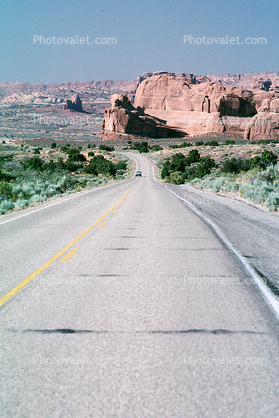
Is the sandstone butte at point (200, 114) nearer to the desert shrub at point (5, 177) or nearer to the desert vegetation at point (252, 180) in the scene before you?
the desert vegetation at point (252, 180)

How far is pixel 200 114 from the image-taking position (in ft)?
409

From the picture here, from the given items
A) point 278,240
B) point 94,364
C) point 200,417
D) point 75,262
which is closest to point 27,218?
point 75,262

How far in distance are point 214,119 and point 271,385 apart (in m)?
123

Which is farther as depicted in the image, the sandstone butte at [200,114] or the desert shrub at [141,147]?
the sandstone butte at [200,114]

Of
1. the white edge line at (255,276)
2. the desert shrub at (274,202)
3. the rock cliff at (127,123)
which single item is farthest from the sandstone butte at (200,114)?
the white edge line at (255,276)

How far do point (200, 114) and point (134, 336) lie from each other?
130 meters

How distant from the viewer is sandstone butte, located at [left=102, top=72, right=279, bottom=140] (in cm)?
11044

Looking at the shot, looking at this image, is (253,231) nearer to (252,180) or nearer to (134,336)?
(134,336)

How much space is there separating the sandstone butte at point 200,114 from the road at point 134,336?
111m

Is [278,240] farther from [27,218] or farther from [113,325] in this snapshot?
[27,218]

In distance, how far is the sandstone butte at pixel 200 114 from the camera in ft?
362

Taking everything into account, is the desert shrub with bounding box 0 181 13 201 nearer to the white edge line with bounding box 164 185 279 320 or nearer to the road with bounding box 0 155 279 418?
the road with bounding box 0 155 279 418

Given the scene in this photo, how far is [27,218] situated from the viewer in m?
11.2

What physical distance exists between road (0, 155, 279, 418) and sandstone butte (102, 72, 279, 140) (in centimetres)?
11106
